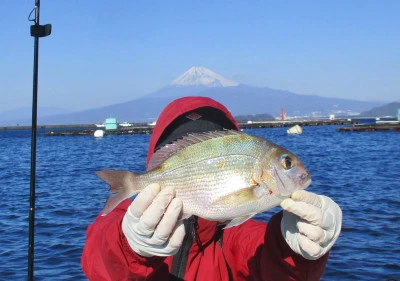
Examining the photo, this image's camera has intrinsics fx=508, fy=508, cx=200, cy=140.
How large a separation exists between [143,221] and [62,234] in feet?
33.0

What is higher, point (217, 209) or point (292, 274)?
point (217, 209)

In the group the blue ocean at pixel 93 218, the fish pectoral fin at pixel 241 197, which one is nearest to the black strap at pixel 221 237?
the fish pectoral fin at pixel 241 197

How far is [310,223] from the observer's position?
295 cm

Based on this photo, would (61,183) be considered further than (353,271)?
Yes

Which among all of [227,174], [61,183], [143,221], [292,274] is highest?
[227,174]

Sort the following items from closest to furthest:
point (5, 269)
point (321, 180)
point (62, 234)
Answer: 1. point (5, 269)
2. point (62, 234)
3. point (321, 180)

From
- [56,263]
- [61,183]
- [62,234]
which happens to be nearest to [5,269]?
[56,263]

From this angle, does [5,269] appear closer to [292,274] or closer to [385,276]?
[385,276]

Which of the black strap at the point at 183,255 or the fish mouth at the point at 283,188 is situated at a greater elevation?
the fish mouth at the point at 283,188

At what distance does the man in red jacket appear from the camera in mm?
2939

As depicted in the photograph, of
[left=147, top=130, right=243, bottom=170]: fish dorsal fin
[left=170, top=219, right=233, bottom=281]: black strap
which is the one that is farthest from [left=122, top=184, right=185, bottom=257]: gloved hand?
[left=170, top=219, right=233, bottom=281]: black strap

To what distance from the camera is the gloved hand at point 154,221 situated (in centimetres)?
295

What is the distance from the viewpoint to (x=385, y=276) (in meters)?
8.95

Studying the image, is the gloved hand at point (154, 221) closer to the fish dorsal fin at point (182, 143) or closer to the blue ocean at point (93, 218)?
the fish dorsal fin at point (182, 143)
